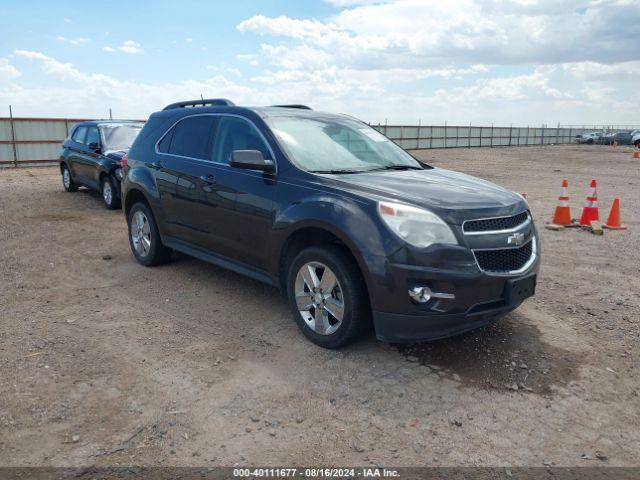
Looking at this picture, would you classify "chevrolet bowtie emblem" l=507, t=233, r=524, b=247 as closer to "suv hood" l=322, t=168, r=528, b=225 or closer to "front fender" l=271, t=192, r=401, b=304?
"suv hood" l=322, t=168, r=528, b=225

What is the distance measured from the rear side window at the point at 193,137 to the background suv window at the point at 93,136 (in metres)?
6.12

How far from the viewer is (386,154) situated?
16.9ft

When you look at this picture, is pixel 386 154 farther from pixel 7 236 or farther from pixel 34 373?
pixel 7 236

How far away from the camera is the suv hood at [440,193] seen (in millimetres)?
3707

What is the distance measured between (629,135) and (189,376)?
55.5 m

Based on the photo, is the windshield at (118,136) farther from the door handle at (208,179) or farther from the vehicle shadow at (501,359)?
the vehicle shadow at (501,359)

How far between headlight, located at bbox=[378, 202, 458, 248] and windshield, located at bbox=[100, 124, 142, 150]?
28.4 ft

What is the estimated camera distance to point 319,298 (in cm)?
404

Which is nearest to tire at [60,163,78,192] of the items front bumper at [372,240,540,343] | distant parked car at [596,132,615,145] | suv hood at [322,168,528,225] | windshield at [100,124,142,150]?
windshield at [100,124,142,150]

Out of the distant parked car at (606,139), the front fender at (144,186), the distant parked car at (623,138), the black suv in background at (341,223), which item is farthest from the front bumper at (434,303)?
the distant parked car at (606,139)

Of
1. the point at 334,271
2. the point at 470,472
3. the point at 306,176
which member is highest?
the point at 306,176

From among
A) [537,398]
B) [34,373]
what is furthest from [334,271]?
→ [34,373]

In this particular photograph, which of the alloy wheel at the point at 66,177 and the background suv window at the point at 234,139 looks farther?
the alloy wheel at the point at 66,177

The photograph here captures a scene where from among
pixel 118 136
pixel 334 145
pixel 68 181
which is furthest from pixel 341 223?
pixel 68 181
